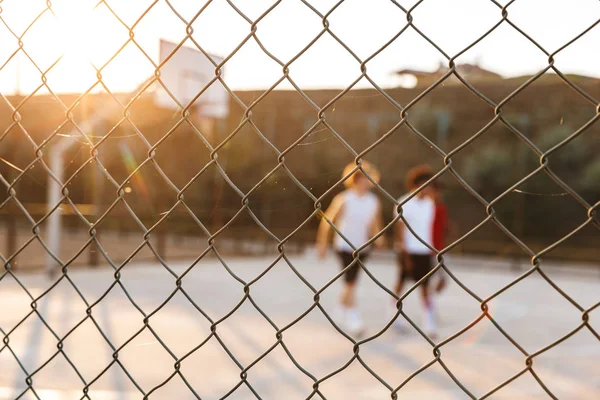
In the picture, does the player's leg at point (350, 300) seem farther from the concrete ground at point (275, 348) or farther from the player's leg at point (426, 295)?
the player's leg at point (426, 295)

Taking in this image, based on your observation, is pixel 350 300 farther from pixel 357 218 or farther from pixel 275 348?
pixel 275 348

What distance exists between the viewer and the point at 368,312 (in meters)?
7.30

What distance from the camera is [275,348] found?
16.4ft

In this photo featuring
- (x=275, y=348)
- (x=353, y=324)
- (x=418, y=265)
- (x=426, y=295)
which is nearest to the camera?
(x=275, y=348)

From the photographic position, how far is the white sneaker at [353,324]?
5.89 metres

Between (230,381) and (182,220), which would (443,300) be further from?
(182,220)

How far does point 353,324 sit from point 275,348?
1.19 m

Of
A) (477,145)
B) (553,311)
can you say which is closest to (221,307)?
(553,311)

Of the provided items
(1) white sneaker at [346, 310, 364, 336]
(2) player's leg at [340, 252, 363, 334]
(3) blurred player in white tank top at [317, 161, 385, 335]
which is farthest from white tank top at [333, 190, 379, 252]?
(1) white sneaker at [346, 310, 364, 336]

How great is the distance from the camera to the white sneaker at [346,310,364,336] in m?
5.89

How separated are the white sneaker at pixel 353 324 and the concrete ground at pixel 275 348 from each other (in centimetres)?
19

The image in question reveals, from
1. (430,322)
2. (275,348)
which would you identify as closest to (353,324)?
(430,322)

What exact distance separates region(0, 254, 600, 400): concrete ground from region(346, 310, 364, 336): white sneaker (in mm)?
192

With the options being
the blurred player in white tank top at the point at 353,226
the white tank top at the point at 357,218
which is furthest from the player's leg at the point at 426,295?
the white tank top at the point at 357,218
